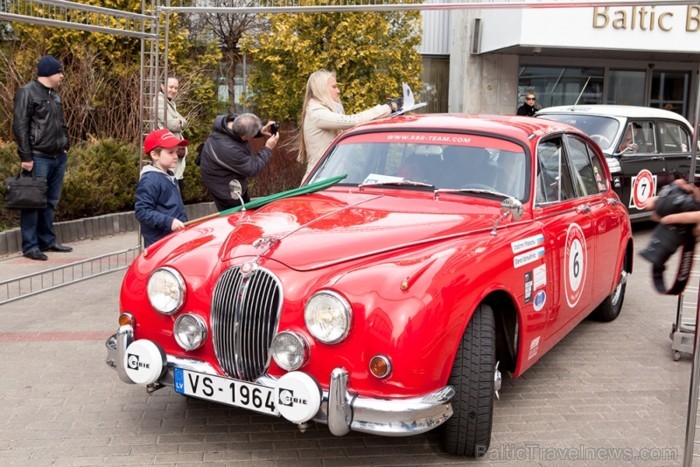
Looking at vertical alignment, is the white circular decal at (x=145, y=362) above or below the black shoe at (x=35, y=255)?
above

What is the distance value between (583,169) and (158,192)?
11.0ft

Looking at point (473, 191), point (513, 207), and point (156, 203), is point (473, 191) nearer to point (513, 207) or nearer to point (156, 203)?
point (513, 207)

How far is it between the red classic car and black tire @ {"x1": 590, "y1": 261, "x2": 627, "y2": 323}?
1.34 meters

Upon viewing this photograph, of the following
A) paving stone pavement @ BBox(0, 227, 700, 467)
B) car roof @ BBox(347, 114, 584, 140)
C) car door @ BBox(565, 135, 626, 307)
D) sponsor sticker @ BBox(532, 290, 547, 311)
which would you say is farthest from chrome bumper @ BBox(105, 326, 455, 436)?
car door @ BBox(565, 135, 626, 307)

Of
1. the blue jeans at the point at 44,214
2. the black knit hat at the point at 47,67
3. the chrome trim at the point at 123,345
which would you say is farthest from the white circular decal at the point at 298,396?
the black knit hat at the point at 47,67

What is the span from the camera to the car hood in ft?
13.2

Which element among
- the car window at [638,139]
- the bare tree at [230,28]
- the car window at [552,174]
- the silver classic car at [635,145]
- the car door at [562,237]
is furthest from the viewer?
the bare tree at [230,28]

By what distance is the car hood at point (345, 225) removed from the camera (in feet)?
13.2

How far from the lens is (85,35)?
515 inches

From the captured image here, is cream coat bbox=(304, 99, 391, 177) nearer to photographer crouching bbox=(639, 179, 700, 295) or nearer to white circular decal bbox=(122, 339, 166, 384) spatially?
white circular decal bbox=(122, 339, 166, 384)

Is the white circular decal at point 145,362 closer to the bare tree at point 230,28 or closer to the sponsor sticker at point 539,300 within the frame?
the sponsor sticker at point 539,300

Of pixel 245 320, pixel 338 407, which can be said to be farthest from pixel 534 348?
pixel 245 320

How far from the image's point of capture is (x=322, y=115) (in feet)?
23.7

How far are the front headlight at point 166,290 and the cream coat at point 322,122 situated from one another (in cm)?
319
